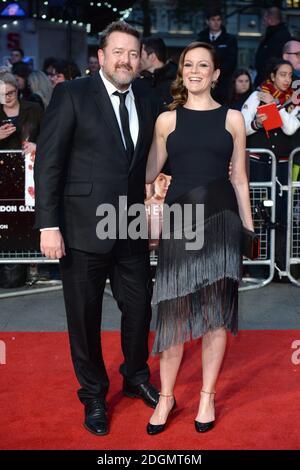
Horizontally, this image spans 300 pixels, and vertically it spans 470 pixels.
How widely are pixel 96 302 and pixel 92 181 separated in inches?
26.2

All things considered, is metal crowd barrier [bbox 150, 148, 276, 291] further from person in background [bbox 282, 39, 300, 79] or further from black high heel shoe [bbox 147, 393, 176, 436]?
black high heel shoe [bbox 147, 393, 176, 436]

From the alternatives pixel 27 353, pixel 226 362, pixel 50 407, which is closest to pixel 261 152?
pixel 226 362

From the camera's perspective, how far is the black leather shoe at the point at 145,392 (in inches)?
156

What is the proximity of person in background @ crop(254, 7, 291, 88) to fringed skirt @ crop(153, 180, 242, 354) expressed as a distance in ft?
18.5

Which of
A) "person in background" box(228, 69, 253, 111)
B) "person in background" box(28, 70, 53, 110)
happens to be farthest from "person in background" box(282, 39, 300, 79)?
"person in background" box(28, 70, 53, 110)

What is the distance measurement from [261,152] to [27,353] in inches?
119

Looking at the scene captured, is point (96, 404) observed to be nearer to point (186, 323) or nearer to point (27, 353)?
point (186, 323)

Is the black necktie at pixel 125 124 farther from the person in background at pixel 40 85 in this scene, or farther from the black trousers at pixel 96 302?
the person in background at pixel 40 85

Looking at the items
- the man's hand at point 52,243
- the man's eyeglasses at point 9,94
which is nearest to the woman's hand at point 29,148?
the man's eyeglasses at point 9,94

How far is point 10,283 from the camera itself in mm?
6688

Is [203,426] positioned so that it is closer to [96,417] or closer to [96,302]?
[96,417]

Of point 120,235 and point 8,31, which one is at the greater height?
point 8,31

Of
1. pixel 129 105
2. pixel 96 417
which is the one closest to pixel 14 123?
pixel 129 105

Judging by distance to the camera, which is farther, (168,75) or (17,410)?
(168,75)
